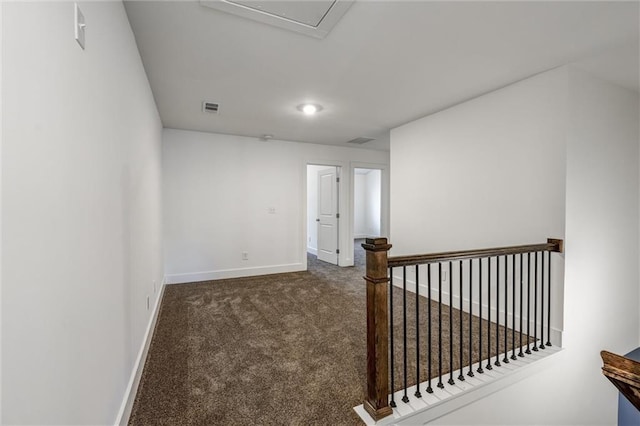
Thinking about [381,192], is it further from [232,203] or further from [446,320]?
[446,320]

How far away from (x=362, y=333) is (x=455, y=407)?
3.12ft

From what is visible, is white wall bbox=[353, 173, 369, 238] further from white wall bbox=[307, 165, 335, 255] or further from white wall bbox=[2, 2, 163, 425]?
white wall bbox=[2, 2, 163, 425]

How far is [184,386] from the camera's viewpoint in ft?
6.25

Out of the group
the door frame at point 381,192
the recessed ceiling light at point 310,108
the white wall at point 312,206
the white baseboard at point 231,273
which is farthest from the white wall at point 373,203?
the recessed ceiling light at point 310,108

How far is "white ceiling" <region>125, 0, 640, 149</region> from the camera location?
1.78 metres

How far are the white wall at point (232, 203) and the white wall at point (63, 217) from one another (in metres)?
2.86

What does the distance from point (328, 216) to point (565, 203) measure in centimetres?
396

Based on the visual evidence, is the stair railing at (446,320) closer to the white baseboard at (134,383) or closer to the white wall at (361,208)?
the white baseboard at (134,383)

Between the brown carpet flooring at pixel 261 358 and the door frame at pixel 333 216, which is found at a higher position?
the door frame at pixel 333 216

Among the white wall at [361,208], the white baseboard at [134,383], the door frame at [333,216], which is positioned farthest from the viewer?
the white wall at [361,208]

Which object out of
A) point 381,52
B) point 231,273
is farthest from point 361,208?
point 381,52

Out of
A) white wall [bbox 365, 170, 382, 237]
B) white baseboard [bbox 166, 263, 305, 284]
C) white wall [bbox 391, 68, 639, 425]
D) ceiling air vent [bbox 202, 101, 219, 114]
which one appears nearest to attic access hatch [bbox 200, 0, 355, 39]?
ceiling air vent [bbox 202, 101, 219, 114]

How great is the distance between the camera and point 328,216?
233 inches

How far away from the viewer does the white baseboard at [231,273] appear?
173 inches
